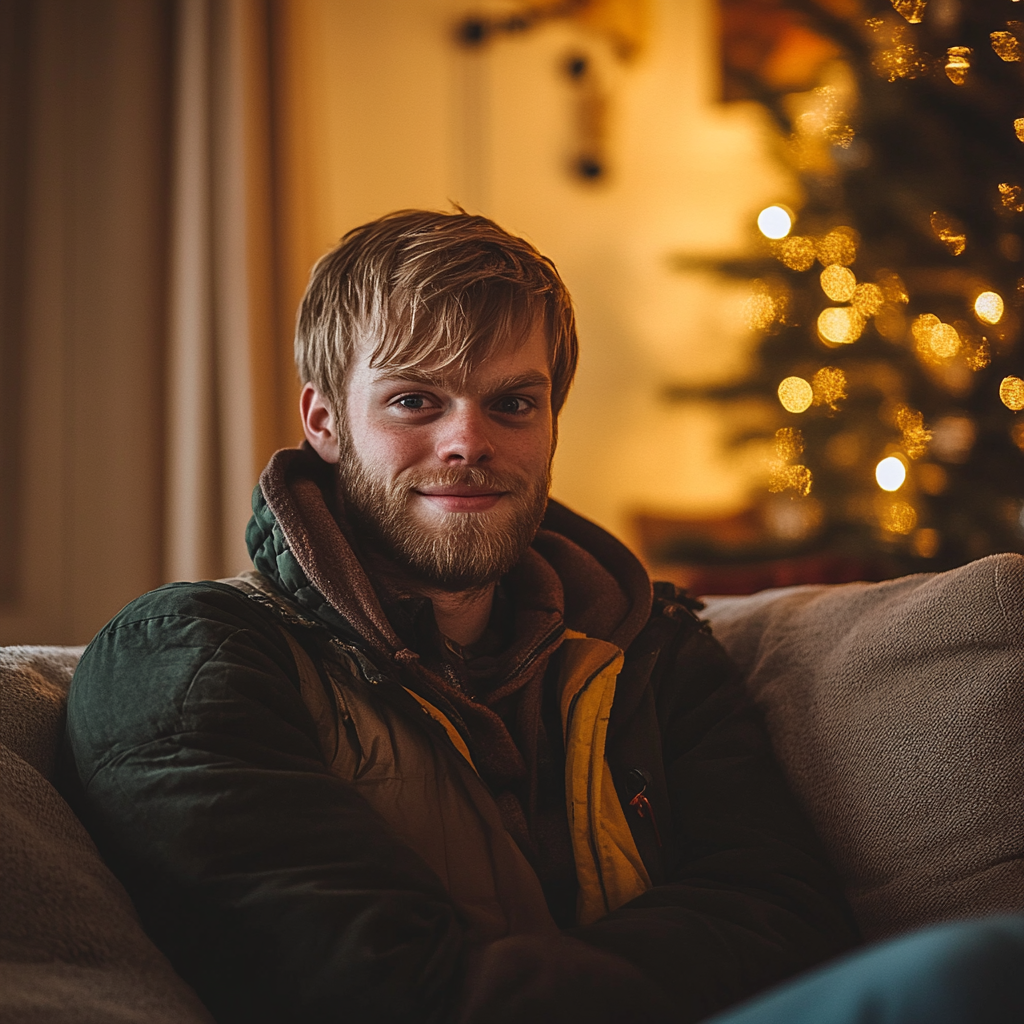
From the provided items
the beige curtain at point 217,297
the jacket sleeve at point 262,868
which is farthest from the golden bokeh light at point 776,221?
the jacket sleeve at point 262,868

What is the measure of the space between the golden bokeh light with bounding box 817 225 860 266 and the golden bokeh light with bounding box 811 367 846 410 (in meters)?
0.30

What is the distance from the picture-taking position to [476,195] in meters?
3.48

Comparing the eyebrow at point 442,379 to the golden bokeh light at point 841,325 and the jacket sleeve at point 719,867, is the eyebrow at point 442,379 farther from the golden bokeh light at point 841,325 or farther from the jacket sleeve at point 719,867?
the golden bokeh light at point 841,325

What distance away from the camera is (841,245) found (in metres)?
2.70

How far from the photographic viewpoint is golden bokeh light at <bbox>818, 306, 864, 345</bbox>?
2.66 metres

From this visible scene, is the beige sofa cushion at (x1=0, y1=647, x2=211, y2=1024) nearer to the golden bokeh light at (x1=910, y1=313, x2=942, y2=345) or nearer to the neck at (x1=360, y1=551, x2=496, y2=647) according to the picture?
the neck at (x1=360, y1=551, x2=496, y2=647)

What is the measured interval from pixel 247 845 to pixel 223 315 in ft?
5.53

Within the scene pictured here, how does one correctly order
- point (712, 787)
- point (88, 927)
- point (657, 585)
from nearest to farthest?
point (88, 927), point (712, 787), point (657, 585)

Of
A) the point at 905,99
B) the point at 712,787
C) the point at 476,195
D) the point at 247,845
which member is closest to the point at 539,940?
the point at 247,845

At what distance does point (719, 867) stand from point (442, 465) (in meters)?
0.55

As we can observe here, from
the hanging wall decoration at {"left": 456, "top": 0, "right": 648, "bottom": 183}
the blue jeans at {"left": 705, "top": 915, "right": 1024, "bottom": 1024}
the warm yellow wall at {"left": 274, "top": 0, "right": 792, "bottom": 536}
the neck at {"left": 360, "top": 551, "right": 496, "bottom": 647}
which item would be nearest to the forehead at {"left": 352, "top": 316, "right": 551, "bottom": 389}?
the neck at {"left": 360, "top": 551, "right": 496, "bottom": 647}

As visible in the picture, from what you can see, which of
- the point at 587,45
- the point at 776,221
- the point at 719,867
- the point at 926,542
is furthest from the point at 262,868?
the point at 587,45

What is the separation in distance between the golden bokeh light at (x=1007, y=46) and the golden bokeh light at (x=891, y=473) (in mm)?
980

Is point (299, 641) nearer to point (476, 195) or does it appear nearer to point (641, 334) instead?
point (476, 195)
